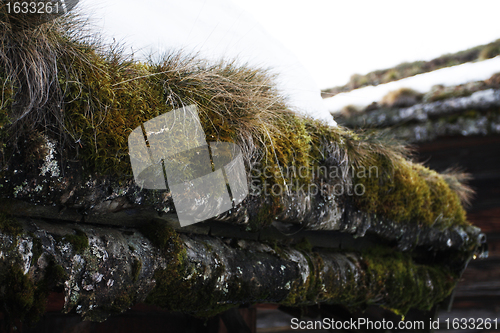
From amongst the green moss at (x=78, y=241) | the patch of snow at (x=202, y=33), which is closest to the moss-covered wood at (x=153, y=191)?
the green moss at (x=78, y=241)

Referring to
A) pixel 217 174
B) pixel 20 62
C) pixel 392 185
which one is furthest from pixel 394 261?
pixel 20 62

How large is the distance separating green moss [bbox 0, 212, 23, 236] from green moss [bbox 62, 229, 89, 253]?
12 centimetres

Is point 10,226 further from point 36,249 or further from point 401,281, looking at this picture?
point 401,281

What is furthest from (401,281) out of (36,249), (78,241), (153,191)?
(36,249)

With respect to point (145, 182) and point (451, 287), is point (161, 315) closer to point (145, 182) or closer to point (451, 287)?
point (145, 182)

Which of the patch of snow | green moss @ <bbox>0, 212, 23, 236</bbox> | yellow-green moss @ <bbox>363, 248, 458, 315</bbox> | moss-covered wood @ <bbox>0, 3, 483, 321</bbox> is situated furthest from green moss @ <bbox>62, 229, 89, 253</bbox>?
yellow-green moss @ <bbox>363, 248, 458, 315</bbox>

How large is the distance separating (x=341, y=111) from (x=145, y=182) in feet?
12.3

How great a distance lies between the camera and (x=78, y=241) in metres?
1.00

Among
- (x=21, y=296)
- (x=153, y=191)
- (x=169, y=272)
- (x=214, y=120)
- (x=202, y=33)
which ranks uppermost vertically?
(x=202, y=33)

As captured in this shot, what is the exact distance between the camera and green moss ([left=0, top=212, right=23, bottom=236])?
0.88 metres

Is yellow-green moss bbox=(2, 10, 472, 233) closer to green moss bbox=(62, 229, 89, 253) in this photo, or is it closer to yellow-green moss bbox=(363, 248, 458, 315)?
green moss bbox=(62, 229, 89, 253)

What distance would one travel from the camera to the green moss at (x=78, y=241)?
99 centimetres

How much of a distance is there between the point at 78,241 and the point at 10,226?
0.17m

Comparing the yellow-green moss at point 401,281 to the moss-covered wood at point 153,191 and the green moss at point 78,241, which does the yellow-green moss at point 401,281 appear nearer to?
the moss-covered wood at point 153,191
